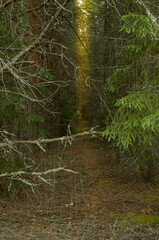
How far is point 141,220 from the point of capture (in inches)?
248

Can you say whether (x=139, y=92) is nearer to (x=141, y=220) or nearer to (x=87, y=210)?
(x=141, y=220)

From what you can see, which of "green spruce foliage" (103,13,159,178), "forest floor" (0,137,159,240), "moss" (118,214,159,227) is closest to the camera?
"green spruce foliage" (103,13,159,178)

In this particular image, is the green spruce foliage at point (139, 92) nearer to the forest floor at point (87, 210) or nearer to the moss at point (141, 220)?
the forest floor at point (87, 210)

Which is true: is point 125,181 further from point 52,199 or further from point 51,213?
point 51,213

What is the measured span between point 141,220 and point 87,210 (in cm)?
125

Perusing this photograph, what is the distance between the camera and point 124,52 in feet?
20.7

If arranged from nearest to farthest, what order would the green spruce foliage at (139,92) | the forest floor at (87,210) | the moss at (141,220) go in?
1. the green spruce foliage at (139,92)
2. the forest floor at (87,210)
3. the moss at (141,220)

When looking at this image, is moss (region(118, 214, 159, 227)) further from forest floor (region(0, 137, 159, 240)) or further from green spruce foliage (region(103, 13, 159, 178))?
green spruce foliage (region(103, 13, 159, 178))

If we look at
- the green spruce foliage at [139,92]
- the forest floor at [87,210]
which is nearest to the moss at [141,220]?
the forest floor at [87,210]

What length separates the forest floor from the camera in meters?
5.21

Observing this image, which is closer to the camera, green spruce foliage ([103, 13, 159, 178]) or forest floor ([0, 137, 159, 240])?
green spruce foliage ([103, 13, 159, 178])

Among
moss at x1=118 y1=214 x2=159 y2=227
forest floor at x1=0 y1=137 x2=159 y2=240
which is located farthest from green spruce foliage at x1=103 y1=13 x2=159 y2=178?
moss at x1=118 y1=214 x2=159 y2=227

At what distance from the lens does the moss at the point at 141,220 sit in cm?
611

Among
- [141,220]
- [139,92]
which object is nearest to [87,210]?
[141,220]
